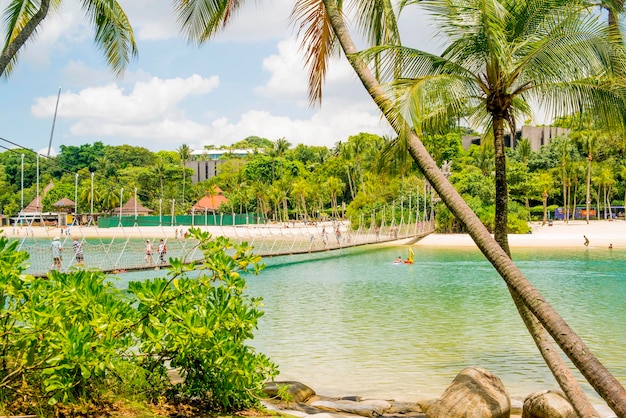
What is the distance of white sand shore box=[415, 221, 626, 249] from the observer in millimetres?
35312

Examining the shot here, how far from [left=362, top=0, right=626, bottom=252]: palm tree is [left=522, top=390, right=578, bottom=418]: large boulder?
1532 millimetres

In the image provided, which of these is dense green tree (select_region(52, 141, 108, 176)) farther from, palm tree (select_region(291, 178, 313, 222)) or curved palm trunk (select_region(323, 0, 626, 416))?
curved palm trunk (select_region(323, 0, 626, 416))

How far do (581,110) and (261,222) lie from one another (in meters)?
64.3

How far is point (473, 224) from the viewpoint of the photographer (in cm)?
482

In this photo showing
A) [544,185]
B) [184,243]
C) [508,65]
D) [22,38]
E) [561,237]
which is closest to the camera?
[508,65]

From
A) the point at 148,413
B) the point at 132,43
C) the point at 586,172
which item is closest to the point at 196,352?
the point at 148,413

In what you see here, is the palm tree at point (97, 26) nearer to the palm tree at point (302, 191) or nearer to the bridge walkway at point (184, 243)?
the bridge walkway at point (184, 243)

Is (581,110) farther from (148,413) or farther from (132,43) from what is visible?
(132,43)

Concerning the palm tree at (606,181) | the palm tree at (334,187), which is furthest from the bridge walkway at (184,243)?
the palm tree at (606,181)

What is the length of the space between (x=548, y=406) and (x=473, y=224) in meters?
2.09

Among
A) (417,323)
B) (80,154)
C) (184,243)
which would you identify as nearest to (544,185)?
A: (184,243)

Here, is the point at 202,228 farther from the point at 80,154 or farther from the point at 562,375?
the point at 80,154

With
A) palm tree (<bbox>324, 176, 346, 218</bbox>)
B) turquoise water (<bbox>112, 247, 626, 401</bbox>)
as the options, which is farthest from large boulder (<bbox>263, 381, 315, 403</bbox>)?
palm tree (<bbox>324, 176, 346, 218</bbox>)

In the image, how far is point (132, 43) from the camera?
1052 cm
